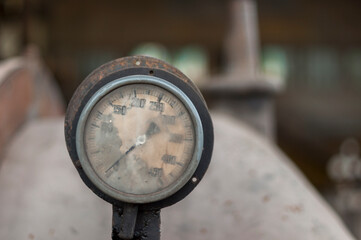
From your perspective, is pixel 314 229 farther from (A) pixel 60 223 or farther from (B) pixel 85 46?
(B) pixel 85 46

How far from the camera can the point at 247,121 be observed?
368 centimetres

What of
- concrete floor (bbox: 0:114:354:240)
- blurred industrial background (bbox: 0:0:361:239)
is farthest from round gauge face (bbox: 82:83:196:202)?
blurred industrial background (bbox: 0:0:361:239)

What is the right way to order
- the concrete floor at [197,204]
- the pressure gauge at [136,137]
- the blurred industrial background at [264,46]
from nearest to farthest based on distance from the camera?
the pressure gauge at [136,137], the concrete floor at [197,204], the blurred industrial background at [264,46]

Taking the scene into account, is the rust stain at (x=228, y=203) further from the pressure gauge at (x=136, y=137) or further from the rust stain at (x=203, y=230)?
the pressure gauge at (x=136, y=137)

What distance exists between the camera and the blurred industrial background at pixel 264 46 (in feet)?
25.8

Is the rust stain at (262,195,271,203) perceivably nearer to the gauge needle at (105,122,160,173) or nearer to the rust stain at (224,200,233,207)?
the rust stain at (224,200,233,207)

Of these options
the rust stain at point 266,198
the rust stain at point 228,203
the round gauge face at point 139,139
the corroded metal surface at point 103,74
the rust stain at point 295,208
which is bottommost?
the rust stain at point 295,208

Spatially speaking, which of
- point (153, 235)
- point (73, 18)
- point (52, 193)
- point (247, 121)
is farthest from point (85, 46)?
point (153, 235)

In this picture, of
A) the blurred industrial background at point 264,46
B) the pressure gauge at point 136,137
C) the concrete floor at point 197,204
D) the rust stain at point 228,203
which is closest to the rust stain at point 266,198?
the concrete floor at point 197,204

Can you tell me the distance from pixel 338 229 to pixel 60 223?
1030 mm

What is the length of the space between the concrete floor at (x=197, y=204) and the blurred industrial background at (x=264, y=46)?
5248mm

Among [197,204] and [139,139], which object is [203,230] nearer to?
Answer: [197,204]

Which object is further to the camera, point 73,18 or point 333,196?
point 73,18

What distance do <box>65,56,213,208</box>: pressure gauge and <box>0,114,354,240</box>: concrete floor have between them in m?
0.57
